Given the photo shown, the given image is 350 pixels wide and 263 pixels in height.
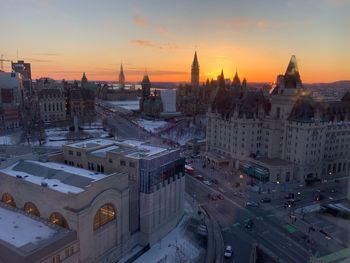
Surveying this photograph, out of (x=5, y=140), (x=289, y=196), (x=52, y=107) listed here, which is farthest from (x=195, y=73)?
(x=289, y=196)

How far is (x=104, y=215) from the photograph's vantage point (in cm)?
1191

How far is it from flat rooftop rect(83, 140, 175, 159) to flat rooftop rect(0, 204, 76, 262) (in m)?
4.02

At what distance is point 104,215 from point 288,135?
47.8 feet

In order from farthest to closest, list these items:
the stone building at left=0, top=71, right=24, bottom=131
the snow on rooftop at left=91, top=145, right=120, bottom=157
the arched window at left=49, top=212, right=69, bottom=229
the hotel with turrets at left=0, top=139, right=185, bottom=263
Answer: the stone building at left=0, top=71, right=24, bottom=131
the snow on rooftop at left=91, top=145, right=120, bottom=157
the arched window at left=49, top=212, right=69, bottom=229
the hotel with turrets at left=0, top=139, right=185, bottom=263

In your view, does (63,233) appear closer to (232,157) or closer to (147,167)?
(147,167)

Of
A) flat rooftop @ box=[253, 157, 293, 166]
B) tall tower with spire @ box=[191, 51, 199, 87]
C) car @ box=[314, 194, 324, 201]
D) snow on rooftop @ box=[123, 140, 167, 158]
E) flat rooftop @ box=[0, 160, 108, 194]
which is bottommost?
car @ box=[314, 194, 324, 201]

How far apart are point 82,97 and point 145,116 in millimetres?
11140

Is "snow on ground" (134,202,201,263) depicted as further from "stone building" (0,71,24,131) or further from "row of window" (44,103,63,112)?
"row of window" (44,103,63,112)

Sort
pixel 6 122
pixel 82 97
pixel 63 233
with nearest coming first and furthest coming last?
pixel 63 233
pixel 6 122
pixel 82 97

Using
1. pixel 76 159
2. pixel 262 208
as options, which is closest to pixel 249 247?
pixel 262 208

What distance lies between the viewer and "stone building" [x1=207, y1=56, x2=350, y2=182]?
Result: 20.7m

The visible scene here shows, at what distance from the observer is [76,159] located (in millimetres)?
14945

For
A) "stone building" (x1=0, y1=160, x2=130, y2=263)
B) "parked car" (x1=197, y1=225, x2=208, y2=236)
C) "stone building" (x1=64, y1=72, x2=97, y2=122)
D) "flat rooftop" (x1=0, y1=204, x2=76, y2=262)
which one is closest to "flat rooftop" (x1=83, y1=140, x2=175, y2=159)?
"stone building" (x1=0, y1=160, x2=130, y2=263)

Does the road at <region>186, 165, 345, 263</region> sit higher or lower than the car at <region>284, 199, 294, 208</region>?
lower
